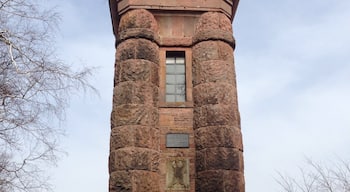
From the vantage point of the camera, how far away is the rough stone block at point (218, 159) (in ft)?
33.2

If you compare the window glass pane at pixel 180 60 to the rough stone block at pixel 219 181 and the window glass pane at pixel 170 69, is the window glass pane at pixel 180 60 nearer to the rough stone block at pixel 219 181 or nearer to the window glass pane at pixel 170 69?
the window glass pane at pixel 170 69

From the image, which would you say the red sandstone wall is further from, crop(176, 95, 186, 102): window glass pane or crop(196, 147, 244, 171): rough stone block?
crop(196, 147, 244, 171): rough stone block

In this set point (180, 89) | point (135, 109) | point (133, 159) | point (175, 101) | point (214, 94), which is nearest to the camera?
point (133, 159)

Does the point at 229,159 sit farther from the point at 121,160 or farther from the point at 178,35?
the point at 178,35

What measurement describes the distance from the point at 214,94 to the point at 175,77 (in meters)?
1.20

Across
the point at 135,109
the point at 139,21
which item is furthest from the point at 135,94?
the point at 139,21

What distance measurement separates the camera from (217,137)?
10352 millimetres

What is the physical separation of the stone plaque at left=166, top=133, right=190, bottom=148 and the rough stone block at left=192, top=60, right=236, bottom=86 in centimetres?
130

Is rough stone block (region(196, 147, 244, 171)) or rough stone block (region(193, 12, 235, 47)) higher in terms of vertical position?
rough stone block (region(193, 12, 235, 47))

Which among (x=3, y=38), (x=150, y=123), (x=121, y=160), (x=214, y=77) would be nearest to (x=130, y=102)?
(x=150, y=123)

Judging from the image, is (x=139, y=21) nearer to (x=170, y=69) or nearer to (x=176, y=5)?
(x=176, y=5)

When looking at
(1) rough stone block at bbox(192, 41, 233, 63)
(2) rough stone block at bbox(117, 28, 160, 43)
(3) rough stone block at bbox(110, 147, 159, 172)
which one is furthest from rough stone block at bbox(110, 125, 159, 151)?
(2) rough stone block at bbox(117, 28, 160, 43)

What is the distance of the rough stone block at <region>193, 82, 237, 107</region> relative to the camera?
1074 cm

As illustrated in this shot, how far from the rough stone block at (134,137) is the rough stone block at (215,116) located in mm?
1044
